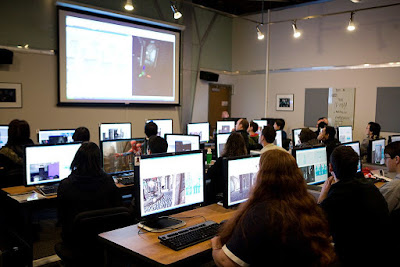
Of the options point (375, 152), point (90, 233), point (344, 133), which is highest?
point (344, 133)

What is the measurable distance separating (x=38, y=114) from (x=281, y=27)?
6301 mm

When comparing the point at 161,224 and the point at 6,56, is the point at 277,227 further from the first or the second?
the point at 6,56

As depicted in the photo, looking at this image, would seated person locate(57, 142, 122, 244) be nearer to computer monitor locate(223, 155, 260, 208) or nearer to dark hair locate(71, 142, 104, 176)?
dark hair locate(71, 142, 104, 176)

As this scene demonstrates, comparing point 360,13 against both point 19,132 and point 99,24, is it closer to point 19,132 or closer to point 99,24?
point 99,24

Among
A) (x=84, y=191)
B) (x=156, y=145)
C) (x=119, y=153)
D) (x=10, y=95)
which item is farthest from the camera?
(x=10, y=95)

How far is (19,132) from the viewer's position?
3.85 metres

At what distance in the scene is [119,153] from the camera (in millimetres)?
4070

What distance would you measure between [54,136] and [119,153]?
1431mm

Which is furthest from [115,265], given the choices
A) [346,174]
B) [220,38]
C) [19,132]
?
[220,38]

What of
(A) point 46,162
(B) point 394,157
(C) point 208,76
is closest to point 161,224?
(A) point 46,162

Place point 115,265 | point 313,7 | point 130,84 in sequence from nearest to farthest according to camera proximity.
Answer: point 115,265 < point 130,84 < point 313,7

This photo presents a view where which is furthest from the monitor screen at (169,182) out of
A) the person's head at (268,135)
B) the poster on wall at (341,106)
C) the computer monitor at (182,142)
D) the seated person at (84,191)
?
the poster on wall at (341,106)

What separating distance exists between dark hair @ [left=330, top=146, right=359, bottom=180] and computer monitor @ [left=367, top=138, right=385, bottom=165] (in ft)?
8.91

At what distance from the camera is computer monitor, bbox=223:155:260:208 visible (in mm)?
2637
